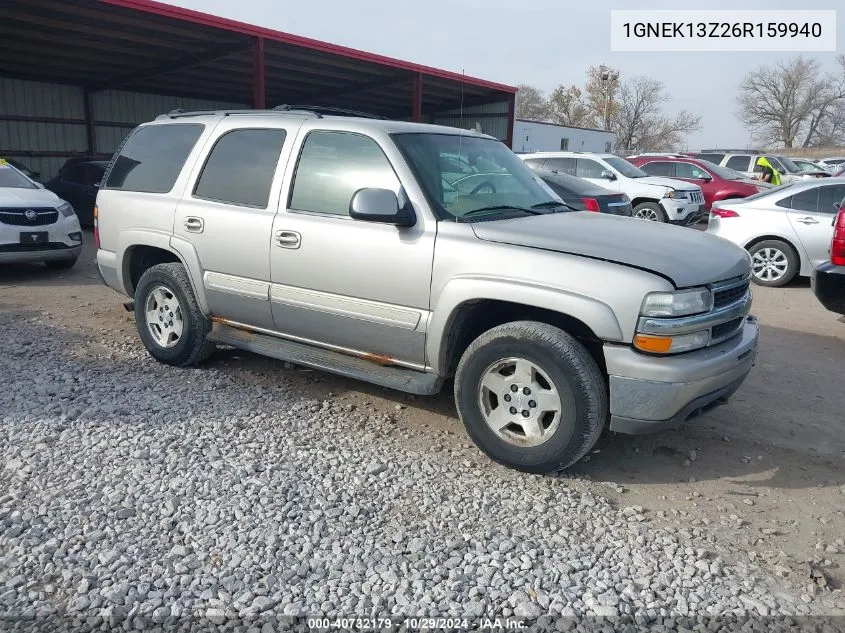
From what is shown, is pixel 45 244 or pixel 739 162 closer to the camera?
pixel 45 244

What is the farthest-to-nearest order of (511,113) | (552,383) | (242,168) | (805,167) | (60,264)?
1. (805,167)
2. (511,113)
3. (60,264)
4. (242,168)
5. (552,383)

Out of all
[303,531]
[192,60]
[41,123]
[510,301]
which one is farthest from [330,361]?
[41,123]

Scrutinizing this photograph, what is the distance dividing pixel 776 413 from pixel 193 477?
391 cm

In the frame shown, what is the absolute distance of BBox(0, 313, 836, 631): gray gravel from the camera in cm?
284

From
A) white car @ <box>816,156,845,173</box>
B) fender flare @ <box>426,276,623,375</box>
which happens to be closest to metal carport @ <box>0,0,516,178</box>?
fender flare @ <box>426,276,623,375</box>

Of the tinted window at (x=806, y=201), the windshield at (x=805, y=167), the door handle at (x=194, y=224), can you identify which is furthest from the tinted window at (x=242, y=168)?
the windshield at (x=805, y=167)

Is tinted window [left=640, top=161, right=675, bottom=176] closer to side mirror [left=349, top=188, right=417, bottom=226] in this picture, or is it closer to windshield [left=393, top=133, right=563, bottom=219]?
windshield [left=393, top=133, right=563, bottom=219]

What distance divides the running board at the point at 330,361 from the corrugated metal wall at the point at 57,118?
17907mm

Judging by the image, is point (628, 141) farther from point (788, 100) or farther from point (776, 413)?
point (776, 413)

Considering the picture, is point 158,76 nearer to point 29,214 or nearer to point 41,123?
point 41,123

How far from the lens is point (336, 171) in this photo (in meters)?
4.60

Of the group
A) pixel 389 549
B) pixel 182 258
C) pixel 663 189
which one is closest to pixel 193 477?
pixel 389 549

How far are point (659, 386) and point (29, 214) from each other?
871 cm

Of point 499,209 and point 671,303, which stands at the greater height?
point 499,209
